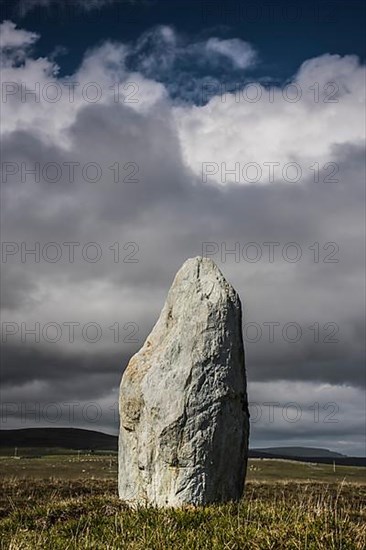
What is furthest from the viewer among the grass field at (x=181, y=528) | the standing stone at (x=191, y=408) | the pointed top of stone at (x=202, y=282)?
the pointed top of stone at (x=202, y=282)

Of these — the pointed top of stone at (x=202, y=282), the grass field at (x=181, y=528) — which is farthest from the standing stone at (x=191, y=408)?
the grass field at (x=181, y=528)

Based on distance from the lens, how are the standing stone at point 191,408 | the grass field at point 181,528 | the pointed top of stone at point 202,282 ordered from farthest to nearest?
the pointed top of stone at point 202,282, the standing stone at point 191,408, the grass field at point 181,528

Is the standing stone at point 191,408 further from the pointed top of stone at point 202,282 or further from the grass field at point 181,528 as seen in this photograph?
the grass field at point 181,528

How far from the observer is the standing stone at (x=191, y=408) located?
16406mm

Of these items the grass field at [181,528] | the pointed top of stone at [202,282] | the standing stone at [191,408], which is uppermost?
the pointed top of stone at [202,282]

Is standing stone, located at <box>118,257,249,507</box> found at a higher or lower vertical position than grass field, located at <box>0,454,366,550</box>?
higher

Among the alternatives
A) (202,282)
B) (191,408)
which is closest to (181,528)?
(191,408)

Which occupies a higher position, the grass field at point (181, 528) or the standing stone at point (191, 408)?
the standing stone at point (191, 408)

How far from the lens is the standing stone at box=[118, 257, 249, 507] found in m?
16.4

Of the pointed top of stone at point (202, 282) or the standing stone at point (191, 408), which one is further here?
the pointed top of stone at point (202, 282)

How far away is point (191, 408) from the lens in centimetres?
1644

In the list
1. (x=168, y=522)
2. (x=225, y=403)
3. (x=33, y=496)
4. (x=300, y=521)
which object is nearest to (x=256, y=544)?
(x=300, y=521)

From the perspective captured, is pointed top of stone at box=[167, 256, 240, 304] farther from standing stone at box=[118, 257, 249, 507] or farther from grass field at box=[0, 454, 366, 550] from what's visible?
grass field at box=[0, 454, 366, 550]

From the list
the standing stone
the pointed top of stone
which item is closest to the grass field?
the standing stone
